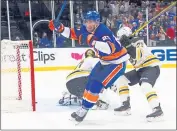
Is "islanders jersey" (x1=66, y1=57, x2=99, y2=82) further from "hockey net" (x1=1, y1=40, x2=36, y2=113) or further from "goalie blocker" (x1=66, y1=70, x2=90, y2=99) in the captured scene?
"hockey net" (x1=1, y1=40, x2=36, y2=113)

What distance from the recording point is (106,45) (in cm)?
322

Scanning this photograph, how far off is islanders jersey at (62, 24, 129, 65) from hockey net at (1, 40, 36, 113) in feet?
2.10

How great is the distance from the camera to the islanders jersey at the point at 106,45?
3227mm

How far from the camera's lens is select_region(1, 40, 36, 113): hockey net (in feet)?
12.9

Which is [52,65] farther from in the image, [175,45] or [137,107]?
[137,107]

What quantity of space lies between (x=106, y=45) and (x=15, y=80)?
Answer: 1.32 meters

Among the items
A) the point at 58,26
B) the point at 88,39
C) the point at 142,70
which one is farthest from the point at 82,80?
the point at 88,39

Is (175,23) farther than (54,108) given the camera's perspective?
Yes

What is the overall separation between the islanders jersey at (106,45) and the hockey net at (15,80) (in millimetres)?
641

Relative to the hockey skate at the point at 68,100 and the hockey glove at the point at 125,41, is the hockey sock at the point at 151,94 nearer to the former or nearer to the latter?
the hockey glove at the point at 125,41

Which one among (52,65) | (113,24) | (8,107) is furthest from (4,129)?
(113,24)

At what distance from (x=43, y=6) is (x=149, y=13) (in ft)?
6.60

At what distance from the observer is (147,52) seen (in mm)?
3688

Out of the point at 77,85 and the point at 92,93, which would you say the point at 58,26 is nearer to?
the point at 92,93
